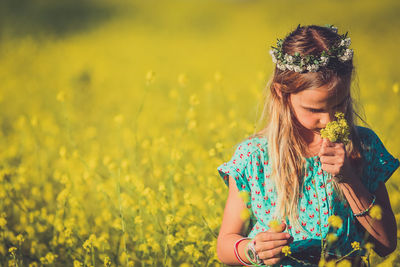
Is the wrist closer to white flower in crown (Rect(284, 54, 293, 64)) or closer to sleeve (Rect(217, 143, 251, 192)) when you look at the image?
sleeve (Rect(217, 143, 251, 192))

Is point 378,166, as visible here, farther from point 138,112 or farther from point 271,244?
point 138,112

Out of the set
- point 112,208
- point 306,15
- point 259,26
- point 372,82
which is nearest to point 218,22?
point 259,26

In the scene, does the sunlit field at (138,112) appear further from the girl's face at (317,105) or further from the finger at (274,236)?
the finger at (274,236)

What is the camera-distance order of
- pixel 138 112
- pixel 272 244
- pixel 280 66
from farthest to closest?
pixel 138 112 < pixel 280 66 < pixel 272 244

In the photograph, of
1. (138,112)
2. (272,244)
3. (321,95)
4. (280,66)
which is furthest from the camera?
(138,112)

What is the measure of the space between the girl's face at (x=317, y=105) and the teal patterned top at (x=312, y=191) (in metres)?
0.17

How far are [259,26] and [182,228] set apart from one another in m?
10.6

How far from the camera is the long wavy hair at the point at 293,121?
1.35 meters

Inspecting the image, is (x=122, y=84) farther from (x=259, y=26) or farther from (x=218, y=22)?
(x=218, y=22)

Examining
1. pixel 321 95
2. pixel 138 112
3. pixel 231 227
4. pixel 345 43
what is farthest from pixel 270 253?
pixel 138 112

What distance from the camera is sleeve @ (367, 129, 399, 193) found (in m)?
1.44

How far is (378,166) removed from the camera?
4.77 feet

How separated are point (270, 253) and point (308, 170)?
1.31 ft

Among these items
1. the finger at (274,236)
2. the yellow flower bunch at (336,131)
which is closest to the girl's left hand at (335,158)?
the yellow flower bunch at (336,131)
